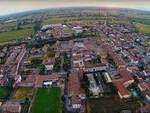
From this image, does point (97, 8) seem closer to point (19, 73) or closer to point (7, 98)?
point (19, 73)

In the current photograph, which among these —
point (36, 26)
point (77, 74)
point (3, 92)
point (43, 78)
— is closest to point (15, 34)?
point (36, 26)

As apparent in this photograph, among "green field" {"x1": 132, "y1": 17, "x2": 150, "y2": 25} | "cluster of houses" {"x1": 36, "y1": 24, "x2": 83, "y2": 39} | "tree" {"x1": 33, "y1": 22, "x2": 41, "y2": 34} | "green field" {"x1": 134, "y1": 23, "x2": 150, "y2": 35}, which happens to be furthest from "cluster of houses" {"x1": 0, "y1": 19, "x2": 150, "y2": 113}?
"green field" {"x1": 132, "y1": 17, "x2": 150, "y2": 25}

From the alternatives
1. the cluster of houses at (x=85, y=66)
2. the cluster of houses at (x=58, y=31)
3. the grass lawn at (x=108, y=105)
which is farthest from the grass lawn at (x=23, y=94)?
the cluster of houses at (x=58, y=31)

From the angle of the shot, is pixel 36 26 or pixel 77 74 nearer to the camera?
pixel 77 74

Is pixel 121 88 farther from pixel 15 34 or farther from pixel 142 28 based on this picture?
pixel 15 34

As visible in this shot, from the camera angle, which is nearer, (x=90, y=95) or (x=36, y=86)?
(x=90, y=95)

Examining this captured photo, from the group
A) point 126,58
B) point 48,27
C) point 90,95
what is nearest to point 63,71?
point 90,95
